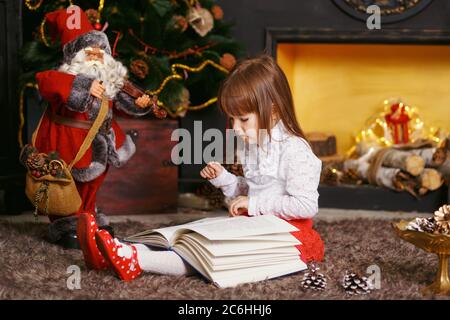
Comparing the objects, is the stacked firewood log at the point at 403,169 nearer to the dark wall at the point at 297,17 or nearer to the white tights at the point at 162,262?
the dark wall at the point at 297,17

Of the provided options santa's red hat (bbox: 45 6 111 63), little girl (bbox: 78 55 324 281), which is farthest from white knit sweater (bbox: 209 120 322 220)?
santa's red hat (bbox: 45 6 111 63)

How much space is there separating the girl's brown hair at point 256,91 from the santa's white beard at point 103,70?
17.9 inches

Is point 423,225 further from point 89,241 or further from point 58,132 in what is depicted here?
point 58,132

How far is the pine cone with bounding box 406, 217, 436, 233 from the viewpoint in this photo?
138 centimetres

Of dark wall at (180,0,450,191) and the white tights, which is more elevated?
dark wall at (180,0,450,191)

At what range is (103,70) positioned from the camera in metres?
1.90

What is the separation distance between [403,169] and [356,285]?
128cm

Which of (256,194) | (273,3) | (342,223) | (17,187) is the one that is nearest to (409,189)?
(342,223)

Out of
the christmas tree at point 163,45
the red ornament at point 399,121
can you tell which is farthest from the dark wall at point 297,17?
the red ornament at point 399,121

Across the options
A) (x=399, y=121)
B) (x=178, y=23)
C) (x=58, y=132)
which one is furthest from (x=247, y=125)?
(x=399, y=121)

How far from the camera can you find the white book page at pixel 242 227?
1.42m

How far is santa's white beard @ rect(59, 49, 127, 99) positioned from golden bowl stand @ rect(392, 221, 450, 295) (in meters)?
0.95

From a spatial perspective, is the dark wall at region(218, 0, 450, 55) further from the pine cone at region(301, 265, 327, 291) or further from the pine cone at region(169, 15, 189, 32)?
the pine cone at region(301, 265, 327, 291)

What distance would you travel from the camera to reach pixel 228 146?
2.50 m
